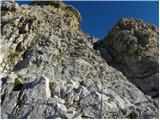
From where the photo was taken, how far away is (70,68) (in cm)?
5200

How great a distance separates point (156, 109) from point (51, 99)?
12.6 metres

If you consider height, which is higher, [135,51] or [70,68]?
[135,51]

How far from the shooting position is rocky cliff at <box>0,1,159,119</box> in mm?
42594

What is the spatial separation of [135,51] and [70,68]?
44.2ft

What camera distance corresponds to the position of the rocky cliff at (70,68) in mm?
42594

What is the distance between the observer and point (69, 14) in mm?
73125

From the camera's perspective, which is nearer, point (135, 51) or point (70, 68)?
point (70, 68)

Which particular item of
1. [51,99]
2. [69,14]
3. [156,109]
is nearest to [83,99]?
[51,99]

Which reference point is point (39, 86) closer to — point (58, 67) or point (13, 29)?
point (58, 67)

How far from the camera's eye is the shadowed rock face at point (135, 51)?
5514 centimetres

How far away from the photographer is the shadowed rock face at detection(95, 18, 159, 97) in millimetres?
55138

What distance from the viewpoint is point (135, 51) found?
6000cm

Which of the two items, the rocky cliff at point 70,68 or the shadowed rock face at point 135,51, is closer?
the rocky cliff at point 70,68

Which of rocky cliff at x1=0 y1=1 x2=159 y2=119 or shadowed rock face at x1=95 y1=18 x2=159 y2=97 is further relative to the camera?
shadowed rock face at x1=95 y1=18 x2=159 y2=97
